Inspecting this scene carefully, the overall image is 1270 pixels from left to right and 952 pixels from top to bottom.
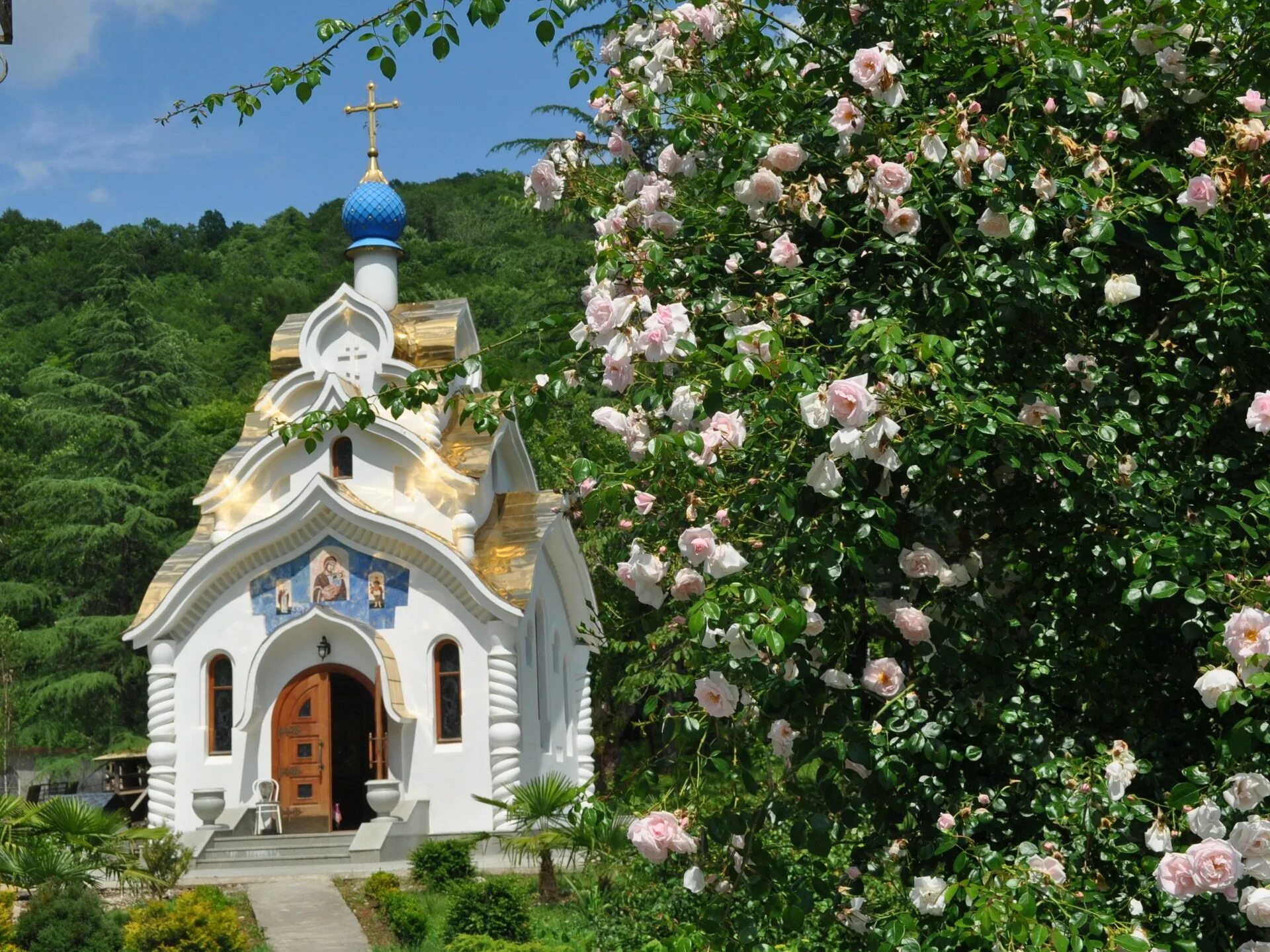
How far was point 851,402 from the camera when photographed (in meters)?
3.39

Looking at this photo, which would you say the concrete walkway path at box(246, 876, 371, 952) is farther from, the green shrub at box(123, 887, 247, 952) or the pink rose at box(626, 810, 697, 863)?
the pink rose at box(626, 810, 697, 863)

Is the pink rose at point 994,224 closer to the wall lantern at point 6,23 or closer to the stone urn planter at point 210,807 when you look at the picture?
the wall lantern at point 6,23

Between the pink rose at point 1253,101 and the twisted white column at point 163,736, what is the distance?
50.9ft

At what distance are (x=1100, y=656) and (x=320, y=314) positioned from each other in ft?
53.6

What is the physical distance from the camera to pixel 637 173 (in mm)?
4906

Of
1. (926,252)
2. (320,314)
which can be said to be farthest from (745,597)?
(320,314)

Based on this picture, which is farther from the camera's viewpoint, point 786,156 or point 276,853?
point 276,853

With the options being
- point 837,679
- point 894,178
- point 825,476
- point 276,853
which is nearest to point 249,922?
point 276,853

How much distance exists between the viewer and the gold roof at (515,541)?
17.2 m

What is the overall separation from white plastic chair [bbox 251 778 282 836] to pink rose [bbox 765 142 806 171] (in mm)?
14339

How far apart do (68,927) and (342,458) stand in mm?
9357

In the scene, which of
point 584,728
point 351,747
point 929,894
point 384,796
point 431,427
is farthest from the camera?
point 584,728

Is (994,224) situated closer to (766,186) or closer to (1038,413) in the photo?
(1038,413)

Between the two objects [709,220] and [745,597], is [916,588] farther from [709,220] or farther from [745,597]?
[709,220]
